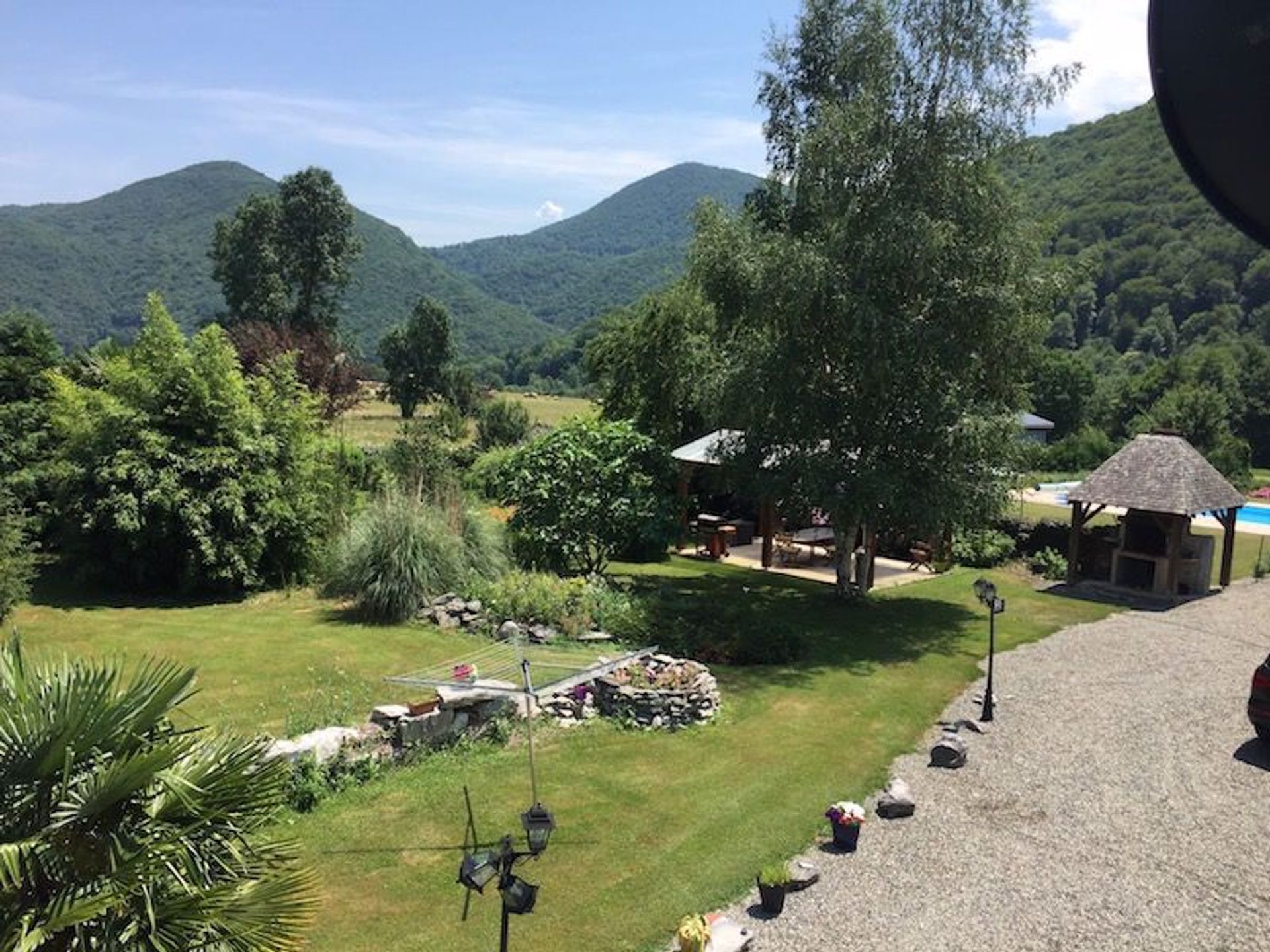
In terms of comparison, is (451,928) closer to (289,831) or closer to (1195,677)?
(289,831)

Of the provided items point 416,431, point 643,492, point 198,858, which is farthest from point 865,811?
point 416,431

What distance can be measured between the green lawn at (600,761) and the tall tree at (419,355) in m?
35.6

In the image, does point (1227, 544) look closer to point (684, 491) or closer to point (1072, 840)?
point (684, 491)

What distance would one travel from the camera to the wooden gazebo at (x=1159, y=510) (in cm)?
1742

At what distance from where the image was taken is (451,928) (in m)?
6.32

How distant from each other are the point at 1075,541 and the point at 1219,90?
19658mm

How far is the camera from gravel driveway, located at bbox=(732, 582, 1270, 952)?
662 centimetres

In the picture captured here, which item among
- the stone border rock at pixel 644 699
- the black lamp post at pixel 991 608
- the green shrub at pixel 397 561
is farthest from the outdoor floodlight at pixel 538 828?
the green shrub at pixel 397 561

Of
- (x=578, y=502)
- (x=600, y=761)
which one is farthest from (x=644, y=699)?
(x=578, y=502)

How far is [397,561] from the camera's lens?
13.9 meters

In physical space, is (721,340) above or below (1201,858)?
above

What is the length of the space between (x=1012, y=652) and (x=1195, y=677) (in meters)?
2.39

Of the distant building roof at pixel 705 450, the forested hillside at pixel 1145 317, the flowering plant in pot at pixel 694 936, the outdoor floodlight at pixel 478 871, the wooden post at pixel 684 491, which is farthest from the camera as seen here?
the forested hillside at pixel 1145 317

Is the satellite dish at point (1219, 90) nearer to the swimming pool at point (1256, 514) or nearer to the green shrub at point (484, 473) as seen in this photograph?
the green shrub at point (484, 473)
